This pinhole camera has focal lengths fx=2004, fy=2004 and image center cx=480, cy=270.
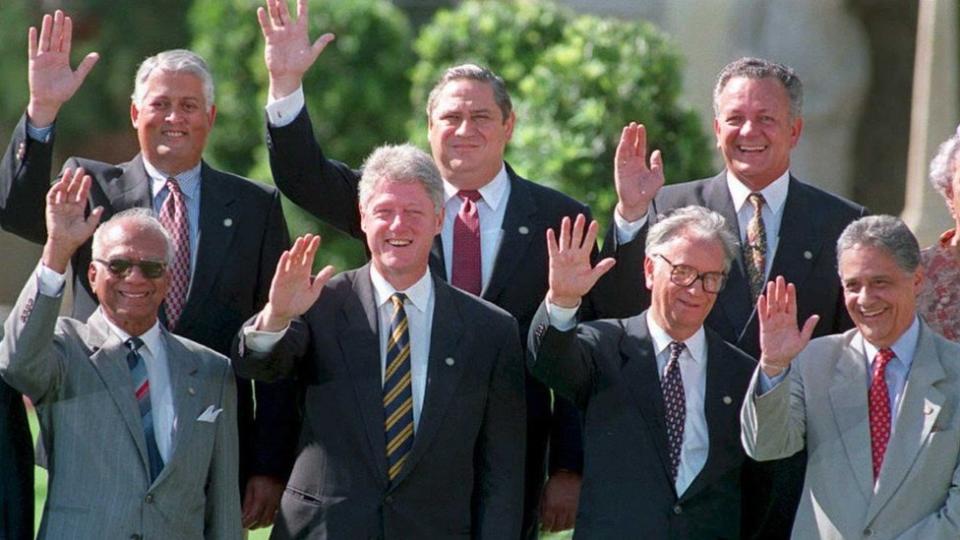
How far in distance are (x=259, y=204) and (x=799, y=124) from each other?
186 cm

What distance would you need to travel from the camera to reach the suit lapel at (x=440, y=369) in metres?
6.09

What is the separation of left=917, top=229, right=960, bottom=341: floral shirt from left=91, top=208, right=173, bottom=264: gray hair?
7.88 ft

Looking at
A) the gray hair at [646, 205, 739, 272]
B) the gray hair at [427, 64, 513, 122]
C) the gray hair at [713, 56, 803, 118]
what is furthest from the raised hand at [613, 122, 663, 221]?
the gray hair at [427, 64, 513, 122]

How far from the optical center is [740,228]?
6.70m

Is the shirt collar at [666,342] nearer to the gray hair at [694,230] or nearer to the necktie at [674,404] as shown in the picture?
the necktie at [674,404]

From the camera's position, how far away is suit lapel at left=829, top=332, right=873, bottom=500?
232 inches

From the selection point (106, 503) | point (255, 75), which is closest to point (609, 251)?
point (106, 503)

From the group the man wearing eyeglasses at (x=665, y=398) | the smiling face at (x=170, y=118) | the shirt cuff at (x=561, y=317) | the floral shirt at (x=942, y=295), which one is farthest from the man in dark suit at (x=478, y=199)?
the floral shirt at (x=942, y=295)

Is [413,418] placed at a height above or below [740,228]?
below

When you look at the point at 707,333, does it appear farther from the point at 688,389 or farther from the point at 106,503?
the point at 106,503

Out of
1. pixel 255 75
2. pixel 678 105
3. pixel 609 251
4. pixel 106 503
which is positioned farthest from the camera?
Result: pixel 255 75

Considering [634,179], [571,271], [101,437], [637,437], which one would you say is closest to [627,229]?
[634,179]

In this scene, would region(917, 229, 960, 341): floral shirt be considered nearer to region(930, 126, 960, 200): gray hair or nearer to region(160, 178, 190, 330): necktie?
region(930, 126, 960, 200): gray hair

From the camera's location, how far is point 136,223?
6062 mm
